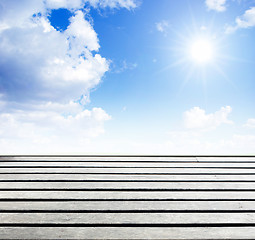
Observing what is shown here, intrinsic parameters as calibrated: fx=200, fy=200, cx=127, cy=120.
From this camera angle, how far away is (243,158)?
3.41m

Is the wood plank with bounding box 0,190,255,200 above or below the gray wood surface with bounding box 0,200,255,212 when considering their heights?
above

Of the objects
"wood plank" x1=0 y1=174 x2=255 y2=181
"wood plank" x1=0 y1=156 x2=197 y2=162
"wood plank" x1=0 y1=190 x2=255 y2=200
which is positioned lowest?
"wood plank" x1=0 y1=190 x2=255 y2=200

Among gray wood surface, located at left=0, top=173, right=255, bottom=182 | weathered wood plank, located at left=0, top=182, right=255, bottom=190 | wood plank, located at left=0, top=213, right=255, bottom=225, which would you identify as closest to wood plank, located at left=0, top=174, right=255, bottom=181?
gray wood surface, located at left=0, top=173, right=255, bottom=182

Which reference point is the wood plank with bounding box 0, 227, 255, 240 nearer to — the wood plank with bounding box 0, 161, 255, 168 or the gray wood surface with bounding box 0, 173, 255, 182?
the gray wood surface with bounding box 0, 173, 255, 182

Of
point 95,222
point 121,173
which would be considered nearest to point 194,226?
point 95,222

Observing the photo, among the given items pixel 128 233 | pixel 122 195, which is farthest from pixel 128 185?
pixel 128 233

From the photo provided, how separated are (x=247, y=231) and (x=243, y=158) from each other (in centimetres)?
177

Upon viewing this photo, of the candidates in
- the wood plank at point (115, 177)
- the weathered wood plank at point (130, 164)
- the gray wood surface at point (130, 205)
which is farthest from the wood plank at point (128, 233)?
the weathered wood plank at point (130, 164)

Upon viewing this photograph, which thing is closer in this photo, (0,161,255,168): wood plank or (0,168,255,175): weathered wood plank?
(0,168,255,175): weathered wood plank

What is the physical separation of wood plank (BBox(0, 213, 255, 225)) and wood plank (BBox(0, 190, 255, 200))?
9.7 inches

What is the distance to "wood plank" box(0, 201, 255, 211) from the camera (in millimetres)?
2156

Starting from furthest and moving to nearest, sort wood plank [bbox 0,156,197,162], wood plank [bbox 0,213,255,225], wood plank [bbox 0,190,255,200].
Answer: wood plank [bbox 0,156,197,162]
wood plank [bbox 0,190,255,200]
wood plank [bbox 0,213,255,225]

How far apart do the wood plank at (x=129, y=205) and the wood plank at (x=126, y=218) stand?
8cm

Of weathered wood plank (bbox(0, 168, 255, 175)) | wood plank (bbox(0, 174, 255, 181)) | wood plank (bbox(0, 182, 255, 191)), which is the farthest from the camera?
weathered wood plank (bbox(0, 168, 255, 175))
